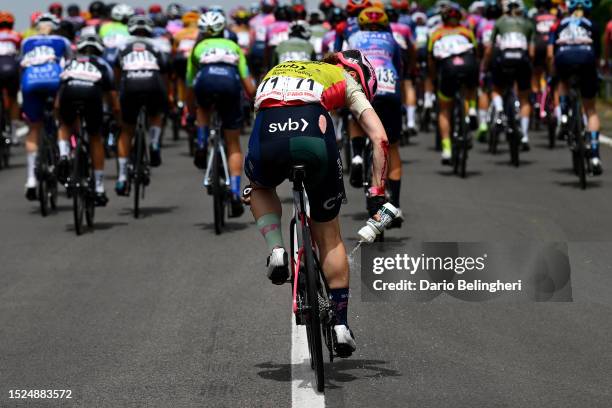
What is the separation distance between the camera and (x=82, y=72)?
46.4 feet

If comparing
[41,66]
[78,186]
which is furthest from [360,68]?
[41,66]

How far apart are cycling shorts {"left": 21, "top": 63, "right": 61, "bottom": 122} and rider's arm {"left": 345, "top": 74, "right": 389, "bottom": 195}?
8510 mm

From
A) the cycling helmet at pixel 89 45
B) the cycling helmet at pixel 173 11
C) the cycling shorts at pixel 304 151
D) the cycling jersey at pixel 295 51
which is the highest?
the cycling shorts at pixel 304 151

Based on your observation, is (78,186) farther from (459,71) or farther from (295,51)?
(459,71)

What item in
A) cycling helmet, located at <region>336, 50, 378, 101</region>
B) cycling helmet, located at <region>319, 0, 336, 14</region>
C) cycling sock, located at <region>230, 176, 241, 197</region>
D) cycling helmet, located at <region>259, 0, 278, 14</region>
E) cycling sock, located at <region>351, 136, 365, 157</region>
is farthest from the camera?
cycling helmet, located at <region>259, 0, 278, 14</region>

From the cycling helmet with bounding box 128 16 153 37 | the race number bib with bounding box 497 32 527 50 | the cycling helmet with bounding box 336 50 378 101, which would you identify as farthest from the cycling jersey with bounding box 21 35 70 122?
the cycling helmet with bounding box 336 50 378 101

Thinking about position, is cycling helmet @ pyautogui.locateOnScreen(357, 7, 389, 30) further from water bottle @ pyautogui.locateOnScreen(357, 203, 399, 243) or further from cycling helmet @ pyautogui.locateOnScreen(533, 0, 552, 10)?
cycling helmet @ pyautogui.locateOnScreen(533, 0, 552, 10)

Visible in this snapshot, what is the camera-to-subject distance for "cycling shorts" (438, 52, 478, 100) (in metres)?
17.5

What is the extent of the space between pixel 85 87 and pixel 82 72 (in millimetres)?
145

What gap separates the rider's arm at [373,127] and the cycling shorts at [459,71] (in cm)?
984

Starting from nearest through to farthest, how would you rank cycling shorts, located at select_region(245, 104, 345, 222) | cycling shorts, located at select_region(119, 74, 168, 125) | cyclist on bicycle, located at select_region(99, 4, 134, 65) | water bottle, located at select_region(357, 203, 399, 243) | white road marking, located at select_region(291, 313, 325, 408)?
white road marking, located at select_region(291, 313, 325, 408)
water bottle, located at select_region(357, 203, 399, 243)
cycling shorts, located at select_region(245, 104, 345, 222)
cycling shorts, located at select_region(119, 74, 168, 125)
cyclist on bicycle, located at select_region(99, 4, 134, 65)

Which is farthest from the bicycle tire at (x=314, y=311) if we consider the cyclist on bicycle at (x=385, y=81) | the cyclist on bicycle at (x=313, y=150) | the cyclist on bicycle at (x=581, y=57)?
the cyclist on bicycle at (x=581, y=57)

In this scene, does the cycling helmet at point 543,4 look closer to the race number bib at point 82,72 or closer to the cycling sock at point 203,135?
the cycling sock at point 203,135

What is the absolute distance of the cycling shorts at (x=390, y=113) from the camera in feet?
42.9
